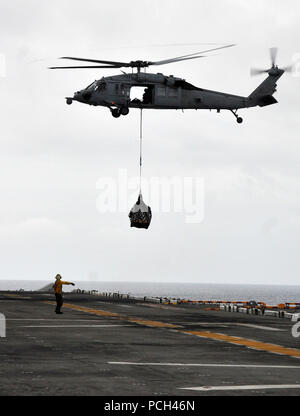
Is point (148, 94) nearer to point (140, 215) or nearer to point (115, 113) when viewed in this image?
point (115, 113)

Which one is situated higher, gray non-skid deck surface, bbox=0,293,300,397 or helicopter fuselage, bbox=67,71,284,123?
helicopter fuselage, bbox=67,71,284,123

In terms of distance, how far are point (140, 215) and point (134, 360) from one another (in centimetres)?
3133

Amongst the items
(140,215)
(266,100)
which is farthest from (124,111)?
(266,100)

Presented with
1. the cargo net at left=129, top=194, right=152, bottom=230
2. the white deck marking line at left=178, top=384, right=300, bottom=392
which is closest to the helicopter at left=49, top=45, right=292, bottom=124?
the cargo net at left=129, top=194, right=152, bottom=230

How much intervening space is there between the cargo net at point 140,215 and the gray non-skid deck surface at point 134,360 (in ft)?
59.7

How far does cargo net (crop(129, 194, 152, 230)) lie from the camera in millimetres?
50250

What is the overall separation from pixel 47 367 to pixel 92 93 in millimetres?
28418

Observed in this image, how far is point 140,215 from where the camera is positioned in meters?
50.2

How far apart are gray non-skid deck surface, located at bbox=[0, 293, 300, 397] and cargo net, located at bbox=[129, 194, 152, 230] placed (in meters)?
18.2

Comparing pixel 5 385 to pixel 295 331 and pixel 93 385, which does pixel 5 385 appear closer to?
pixel 93 385

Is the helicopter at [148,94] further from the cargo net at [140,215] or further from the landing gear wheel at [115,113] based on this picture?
the cargo net at [140,215]

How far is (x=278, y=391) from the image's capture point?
14.4m

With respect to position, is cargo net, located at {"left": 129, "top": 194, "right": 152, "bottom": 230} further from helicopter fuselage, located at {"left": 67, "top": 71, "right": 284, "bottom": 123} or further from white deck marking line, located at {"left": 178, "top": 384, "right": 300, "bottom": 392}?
white deck marking line, located at {"left": 178, "top": 384, "right": 300, "bottom": 392}

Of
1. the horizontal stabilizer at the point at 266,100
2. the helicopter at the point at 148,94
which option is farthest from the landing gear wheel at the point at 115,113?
the horizontal stabilizer at the point at 266,100
